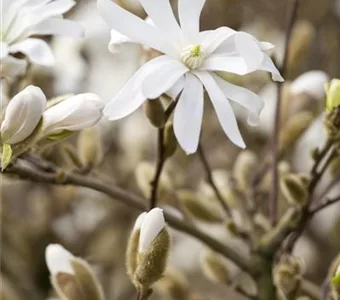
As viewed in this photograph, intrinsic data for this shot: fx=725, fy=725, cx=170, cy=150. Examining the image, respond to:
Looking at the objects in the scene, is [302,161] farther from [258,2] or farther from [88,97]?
[88,97]

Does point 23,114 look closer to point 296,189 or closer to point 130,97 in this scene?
point 130,97

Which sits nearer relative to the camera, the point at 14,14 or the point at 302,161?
the point at 14,14

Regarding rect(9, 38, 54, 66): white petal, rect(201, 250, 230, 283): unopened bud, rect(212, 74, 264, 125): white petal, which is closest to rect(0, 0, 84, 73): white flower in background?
rect(9, 38, 54, 66): white petal

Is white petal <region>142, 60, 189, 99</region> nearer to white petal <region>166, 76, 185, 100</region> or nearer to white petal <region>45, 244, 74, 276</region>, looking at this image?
white petal <region>166, 76, 185, 100</region>

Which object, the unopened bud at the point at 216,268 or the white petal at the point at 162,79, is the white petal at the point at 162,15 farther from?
the unopened bud at the point at 216,268

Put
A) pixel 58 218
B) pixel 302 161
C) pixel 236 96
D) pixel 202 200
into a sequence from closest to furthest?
pixel 236 96
pixel 202 200
pixel 58 218
pixel 302 161

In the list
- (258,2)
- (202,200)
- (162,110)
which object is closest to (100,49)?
(258,2)
